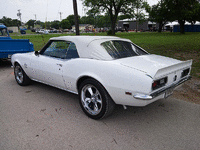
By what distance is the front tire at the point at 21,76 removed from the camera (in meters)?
4.72

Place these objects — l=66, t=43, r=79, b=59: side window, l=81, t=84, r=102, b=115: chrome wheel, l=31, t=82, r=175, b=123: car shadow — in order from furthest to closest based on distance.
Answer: l=66, t=43, r=79, b=59: side window < l=31, t=82, r=175, b=123: car shadow < l=81, t=84, r=102, b=115: chrome wheel

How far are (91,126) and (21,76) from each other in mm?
3000

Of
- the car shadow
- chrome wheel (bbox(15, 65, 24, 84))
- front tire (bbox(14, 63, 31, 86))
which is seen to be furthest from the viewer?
chrome wheel (bbox(15, 65, 24, 84))

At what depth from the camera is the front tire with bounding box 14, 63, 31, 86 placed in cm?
472

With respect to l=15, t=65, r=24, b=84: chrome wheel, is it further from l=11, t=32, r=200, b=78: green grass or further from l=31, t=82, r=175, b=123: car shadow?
l=11, t=32, r=200, b=78: green grass

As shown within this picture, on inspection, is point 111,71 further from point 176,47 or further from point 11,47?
point 176,47

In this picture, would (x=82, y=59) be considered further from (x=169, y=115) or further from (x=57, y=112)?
(x=169, y=115)

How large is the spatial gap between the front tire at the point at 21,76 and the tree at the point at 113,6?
94.4ft

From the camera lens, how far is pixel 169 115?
3168 millimetres

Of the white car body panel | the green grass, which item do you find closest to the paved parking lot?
the white car body panel

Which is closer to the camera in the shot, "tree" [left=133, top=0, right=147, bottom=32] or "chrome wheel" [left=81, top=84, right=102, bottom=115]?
"chrome wheel" [left=81, top=84, right=102, bottom=115]

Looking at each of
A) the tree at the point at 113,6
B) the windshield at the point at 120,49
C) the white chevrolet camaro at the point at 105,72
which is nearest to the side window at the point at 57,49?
the white chevrolet camaro at the point at 105,72

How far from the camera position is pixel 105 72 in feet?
8.93

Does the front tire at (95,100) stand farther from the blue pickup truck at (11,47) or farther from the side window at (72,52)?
the blue pickup truck at (11,47)
